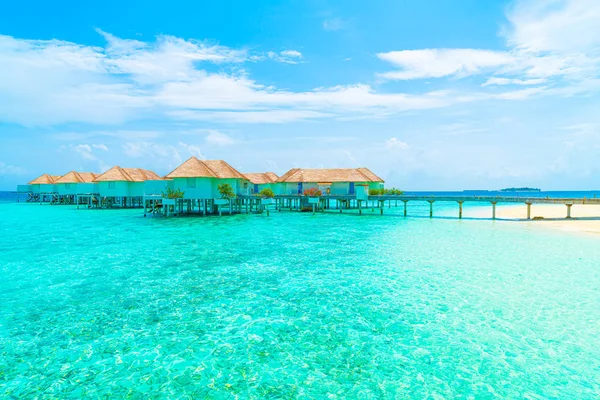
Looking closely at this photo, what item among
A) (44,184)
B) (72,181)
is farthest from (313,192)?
(44,184)

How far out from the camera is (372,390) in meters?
5.72

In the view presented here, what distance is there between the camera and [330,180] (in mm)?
42844

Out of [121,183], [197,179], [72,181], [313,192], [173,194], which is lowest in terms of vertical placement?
[173,194]

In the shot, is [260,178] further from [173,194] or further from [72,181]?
[72,181]

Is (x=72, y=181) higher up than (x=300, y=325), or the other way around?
(x=72, y=181)

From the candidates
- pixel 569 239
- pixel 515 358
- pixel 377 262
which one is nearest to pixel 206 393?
pixel 515 358

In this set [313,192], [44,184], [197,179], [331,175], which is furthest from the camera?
[44,184]

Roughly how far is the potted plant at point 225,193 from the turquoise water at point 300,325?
62.1 feet

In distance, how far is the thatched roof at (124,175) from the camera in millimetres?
45875

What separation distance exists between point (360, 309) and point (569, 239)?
1829 cm

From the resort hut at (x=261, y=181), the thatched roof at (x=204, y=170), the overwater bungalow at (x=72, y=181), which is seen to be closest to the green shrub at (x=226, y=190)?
the thatched roof at (x=204, y=170)

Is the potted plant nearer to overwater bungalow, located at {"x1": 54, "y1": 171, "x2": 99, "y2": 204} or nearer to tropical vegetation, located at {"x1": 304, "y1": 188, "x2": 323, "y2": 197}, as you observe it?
tropical vegetation, located at {"x1": 304, "y1": 188, "x2": 323, "y2": 197}

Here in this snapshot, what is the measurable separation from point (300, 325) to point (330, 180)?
3517 centimetres

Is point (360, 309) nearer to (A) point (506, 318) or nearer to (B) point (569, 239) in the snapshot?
(A) point (506, 318)
